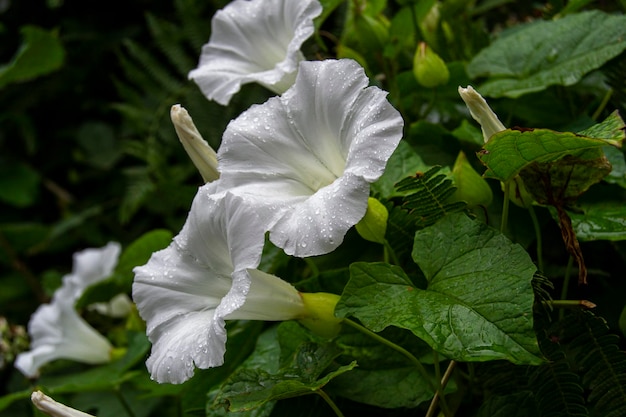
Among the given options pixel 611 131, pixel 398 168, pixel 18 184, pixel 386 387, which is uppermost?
pixel 611 131

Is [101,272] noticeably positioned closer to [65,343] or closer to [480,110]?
[65,343]

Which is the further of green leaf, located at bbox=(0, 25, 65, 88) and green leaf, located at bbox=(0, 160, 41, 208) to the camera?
green leaf, located at bbox=(0, 160, 41, 208)

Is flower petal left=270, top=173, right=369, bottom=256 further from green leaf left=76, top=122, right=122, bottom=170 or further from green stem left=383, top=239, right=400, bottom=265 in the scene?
green leaf left=76, top=122, right=122, bottom=170

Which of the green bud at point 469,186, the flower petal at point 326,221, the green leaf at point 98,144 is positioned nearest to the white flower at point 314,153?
the flower petal at point 326,221

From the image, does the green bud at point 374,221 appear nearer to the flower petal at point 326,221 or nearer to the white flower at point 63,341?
the flower petal at point 326,221

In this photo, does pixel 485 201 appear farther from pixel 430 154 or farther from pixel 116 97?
pixel 116 97

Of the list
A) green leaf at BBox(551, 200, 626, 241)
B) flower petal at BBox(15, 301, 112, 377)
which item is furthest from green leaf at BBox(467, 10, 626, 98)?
flower petal at BBox(15, 301, 112, 377)

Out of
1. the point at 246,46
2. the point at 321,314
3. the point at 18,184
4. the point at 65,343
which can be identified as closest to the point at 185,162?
the point at 18,184
